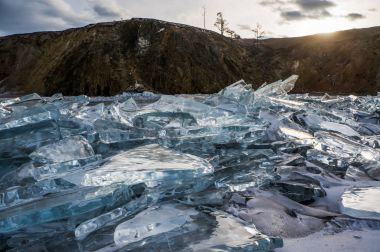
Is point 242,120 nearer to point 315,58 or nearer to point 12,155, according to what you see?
point 12,155

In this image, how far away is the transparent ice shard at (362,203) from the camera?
150 cm

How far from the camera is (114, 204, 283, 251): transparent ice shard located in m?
1.16

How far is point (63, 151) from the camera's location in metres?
2.06

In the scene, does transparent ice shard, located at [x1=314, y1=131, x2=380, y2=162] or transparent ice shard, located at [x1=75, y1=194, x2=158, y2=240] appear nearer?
transparent ice shard, located at [x1=75, y1=194, x2=158, y2=240]

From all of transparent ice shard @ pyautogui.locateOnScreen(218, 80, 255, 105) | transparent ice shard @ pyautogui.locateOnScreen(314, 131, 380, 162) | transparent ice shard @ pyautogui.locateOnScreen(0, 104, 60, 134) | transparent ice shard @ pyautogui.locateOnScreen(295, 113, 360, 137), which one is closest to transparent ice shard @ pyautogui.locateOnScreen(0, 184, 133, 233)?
transparent ice shard @ pyautogui.locateOnScreen(0, 104, 60, 134)

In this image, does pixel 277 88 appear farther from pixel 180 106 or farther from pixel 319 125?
pixel 180 106

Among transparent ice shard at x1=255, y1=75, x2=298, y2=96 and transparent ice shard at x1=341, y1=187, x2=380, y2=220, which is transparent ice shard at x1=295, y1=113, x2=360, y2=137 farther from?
transparent ice shard at x1=255, y1=75, x2=298, y2=96

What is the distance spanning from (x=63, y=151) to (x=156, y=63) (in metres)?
25.9

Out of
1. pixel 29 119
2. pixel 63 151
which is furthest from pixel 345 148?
pixel 29 119

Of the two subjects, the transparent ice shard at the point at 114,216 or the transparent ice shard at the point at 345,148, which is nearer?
the transparent ice shard at the point at 114,216

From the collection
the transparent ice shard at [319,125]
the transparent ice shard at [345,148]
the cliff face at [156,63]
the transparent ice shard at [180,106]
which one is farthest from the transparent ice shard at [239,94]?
the cliff face at [156,63]

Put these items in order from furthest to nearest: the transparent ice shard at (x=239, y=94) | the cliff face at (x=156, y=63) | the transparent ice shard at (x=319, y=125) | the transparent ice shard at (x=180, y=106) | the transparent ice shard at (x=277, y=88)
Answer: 1. the cliff face at (x=156, y=63)
2. the transparent ice shard at (x=277, y=88)
3. the transparent ice shard at (x=239, y=94)
4. the transparent ice shard at (x=319, y=125)
5. the transparent ice shard at (x=180, y=106)

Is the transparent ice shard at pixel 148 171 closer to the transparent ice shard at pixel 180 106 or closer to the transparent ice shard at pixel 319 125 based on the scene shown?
the transparent ice shard at pixel 180 106

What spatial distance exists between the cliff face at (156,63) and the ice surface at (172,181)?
77.6 ft
